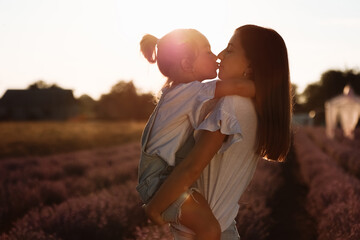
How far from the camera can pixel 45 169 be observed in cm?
1048

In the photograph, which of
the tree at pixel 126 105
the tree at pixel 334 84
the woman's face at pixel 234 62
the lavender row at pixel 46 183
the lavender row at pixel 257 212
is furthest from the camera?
the tree at pixel 126 105

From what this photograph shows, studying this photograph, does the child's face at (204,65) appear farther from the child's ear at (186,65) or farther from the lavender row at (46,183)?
the lavender row at (46,183)

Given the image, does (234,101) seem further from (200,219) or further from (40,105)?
(40,105)

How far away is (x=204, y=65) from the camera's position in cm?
216

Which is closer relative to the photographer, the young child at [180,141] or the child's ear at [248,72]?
the young child at [180,141]

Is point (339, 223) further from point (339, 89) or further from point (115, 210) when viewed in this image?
point (339, 89)

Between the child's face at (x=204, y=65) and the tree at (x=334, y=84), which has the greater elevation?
the child's face at (x=204, y=65)

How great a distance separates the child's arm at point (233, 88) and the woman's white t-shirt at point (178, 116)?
25 mm

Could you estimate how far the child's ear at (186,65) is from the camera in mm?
2135

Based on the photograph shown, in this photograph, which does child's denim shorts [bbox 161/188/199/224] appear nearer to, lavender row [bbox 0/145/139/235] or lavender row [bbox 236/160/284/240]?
lavender row [bbox 236/160/284/240]

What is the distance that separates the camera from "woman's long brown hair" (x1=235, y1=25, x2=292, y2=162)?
1832 millimetres

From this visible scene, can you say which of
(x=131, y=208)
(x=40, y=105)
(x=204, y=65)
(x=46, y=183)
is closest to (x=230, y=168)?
(x=204, y=65)

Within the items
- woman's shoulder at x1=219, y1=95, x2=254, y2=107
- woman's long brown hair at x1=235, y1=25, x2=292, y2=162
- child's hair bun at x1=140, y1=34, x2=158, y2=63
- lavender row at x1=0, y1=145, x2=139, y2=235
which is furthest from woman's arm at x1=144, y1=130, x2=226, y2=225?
lavender row at x1=0, y1=145, x2=139, y2=235

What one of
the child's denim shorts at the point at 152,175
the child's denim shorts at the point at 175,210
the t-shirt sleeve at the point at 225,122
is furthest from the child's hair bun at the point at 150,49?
the child's denim shorts at the point at 175,210
